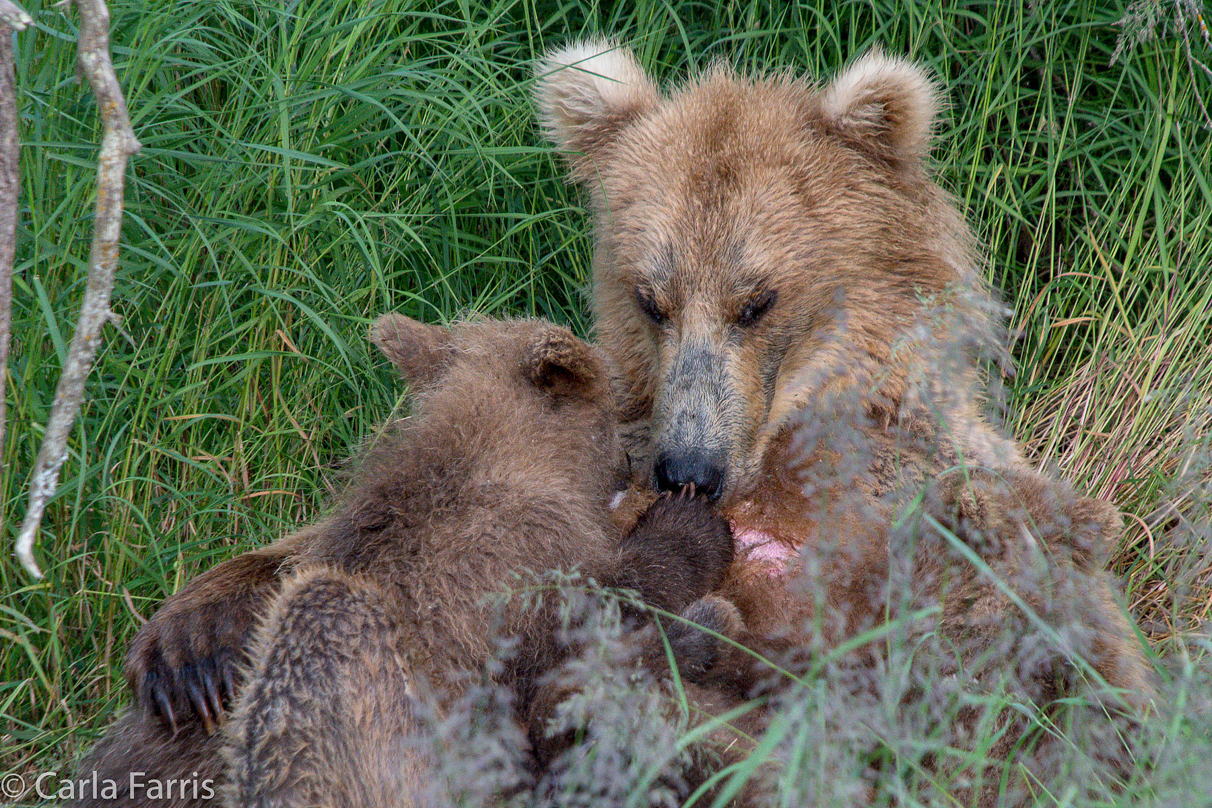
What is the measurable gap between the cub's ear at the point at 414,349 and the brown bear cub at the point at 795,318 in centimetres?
68

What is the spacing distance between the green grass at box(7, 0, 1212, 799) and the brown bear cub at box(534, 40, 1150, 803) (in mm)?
560

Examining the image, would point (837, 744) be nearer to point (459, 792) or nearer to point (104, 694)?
point (459, 792)

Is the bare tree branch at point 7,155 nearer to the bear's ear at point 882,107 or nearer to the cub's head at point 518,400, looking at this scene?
the cub's head at point 518,400

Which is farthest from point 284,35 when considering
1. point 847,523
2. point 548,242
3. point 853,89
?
point 847,523

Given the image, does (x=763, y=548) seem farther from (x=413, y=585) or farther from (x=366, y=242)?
(x=366, y=242)

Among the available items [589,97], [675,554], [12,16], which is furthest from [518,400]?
[12,16]

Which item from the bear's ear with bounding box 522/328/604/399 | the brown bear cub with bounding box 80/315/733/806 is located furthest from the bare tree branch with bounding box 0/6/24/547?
the bear's ear with bounding box 522/328/604/399

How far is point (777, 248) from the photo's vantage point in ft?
11.6

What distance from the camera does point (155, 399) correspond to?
395 centimetres

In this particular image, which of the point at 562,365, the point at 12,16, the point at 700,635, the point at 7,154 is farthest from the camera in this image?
the point at 562,365

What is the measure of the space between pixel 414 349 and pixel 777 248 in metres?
1.17

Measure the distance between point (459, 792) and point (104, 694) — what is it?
6.17ft

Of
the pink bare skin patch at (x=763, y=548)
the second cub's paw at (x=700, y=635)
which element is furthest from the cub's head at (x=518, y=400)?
the second cub's paw at (x=700, y=635)

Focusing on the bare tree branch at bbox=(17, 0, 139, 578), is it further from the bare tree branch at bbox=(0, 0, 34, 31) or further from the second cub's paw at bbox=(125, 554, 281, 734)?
the second cub's paw at bbox=(125, 554, 281, 734)
